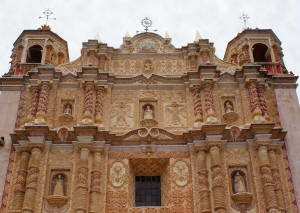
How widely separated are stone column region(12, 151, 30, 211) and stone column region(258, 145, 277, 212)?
25.4 feet

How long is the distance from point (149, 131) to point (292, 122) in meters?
5.28

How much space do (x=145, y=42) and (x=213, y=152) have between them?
6371 mm

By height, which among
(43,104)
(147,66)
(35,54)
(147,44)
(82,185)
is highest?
(35,54)

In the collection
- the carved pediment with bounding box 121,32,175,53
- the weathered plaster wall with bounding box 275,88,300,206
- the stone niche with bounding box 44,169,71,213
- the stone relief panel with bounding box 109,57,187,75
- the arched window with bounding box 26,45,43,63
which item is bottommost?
the stone niche with bounding box 44,169,71,213

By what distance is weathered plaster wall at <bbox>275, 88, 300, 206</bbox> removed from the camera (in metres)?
14.7

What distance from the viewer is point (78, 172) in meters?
14.2

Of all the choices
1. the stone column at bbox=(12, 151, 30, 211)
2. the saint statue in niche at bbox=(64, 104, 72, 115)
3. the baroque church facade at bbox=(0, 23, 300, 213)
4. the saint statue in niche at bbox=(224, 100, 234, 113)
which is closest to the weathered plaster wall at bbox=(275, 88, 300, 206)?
the baroque church facade at bbox=(0, 23, 300, 213)

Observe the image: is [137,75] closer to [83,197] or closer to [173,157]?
[173,157]

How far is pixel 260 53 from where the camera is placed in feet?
65.2

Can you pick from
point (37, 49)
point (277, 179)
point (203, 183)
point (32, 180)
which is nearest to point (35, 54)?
point (37, 49)

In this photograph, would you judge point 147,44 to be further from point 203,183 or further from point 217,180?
point 217,180

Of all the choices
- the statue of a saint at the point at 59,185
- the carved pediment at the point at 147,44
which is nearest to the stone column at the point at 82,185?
the statue of a saint at the point at 59,185

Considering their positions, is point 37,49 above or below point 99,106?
above

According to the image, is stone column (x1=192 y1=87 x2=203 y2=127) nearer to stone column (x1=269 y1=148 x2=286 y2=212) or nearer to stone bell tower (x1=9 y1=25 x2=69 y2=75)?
stone column (x1=269 y1=148 x2=286 y2=212)
